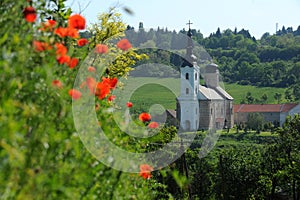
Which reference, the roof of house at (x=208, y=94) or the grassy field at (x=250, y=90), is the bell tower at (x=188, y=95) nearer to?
the roof of house at (x=208, y=94)

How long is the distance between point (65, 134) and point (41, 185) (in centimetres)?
59

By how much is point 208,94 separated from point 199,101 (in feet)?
12.4

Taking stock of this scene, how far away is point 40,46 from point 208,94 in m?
67.3

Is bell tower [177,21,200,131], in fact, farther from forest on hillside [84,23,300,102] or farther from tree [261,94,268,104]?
forest on hillside [84,23,300,102]

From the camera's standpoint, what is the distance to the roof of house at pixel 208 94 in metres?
66.9

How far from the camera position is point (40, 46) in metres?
2.57

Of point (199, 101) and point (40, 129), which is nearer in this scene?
point (40, 129)

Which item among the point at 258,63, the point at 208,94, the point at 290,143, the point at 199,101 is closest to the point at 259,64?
the point at 258,63

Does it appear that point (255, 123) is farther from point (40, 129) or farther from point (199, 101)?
point (40, 129)

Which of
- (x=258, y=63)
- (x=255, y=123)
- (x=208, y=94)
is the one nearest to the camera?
(x=208, y=94)

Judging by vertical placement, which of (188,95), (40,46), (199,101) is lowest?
(40,46)

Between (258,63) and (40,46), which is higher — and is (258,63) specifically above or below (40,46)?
above

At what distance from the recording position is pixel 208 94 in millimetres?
69250

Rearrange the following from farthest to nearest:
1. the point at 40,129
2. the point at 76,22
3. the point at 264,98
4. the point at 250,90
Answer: the point at 250,90
the point at 264,98
the point at 76,22
the point at 40,129
